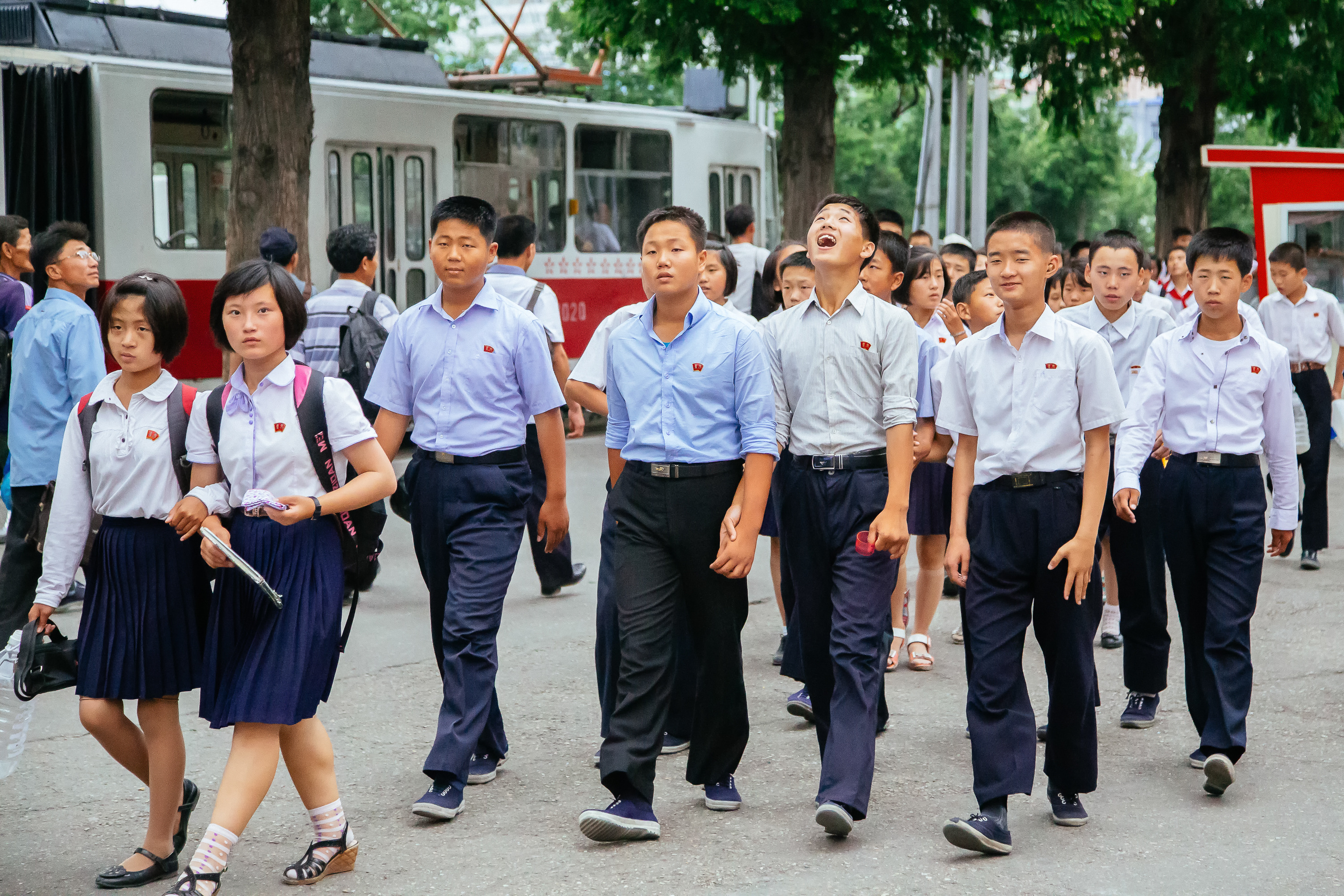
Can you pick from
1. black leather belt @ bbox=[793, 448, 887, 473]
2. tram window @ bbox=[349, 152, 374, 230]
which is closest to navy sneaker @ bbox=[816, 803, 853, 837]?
black leather belt @ bbox=[793, 448, 887, 473]

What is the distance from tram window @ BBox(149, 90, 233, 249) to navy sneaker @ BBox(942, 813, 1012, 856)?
9225 millimetres

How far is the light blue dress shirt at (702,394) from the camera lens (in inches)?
178

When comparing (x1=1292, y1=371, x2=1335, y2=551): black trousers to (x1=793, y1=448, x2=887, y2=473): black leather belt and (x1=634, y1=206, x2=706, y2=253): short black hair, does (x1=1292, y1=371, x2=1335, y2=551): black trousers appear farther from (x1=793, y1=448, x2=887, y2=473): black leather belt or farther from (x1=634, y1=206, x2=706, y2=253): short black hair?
(x1=634, y1=206, x2=706, y2=253): short black hair

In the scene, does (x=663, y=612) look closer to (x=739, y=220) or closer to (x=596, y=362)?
(x=596, y=362)

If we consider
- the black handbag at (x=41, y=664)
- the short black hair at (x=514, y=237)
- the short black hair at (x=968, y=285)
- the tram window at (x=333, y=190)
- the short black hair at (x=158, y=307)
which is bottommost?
the black handbag at (x=41, y=664)

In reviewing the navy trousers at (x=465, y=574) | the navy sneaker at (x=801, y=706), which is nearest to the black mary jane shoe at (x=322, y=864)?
the navy trousers at (x=465, y=574)

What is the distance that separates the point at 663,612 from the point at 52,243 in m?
3.64

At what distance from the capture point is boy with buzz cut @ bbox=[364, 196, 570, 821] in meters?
4.89

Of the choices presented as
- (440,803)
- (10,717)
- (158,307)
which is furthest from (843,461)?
(10,717)

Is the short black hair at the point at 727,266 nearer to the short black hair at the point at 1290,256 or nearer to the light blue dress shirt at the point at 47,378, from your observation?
the light blue dress shirt at the point at 47,378

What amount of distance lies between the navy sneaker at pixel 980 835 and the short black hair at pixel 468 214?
7.79ft

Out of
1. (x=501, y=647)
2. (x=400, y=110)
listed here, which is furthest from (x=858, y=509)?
(x=400, y=110)

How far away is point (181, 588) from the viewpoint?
4.16 meters

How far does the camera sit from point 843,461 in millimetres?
4605
